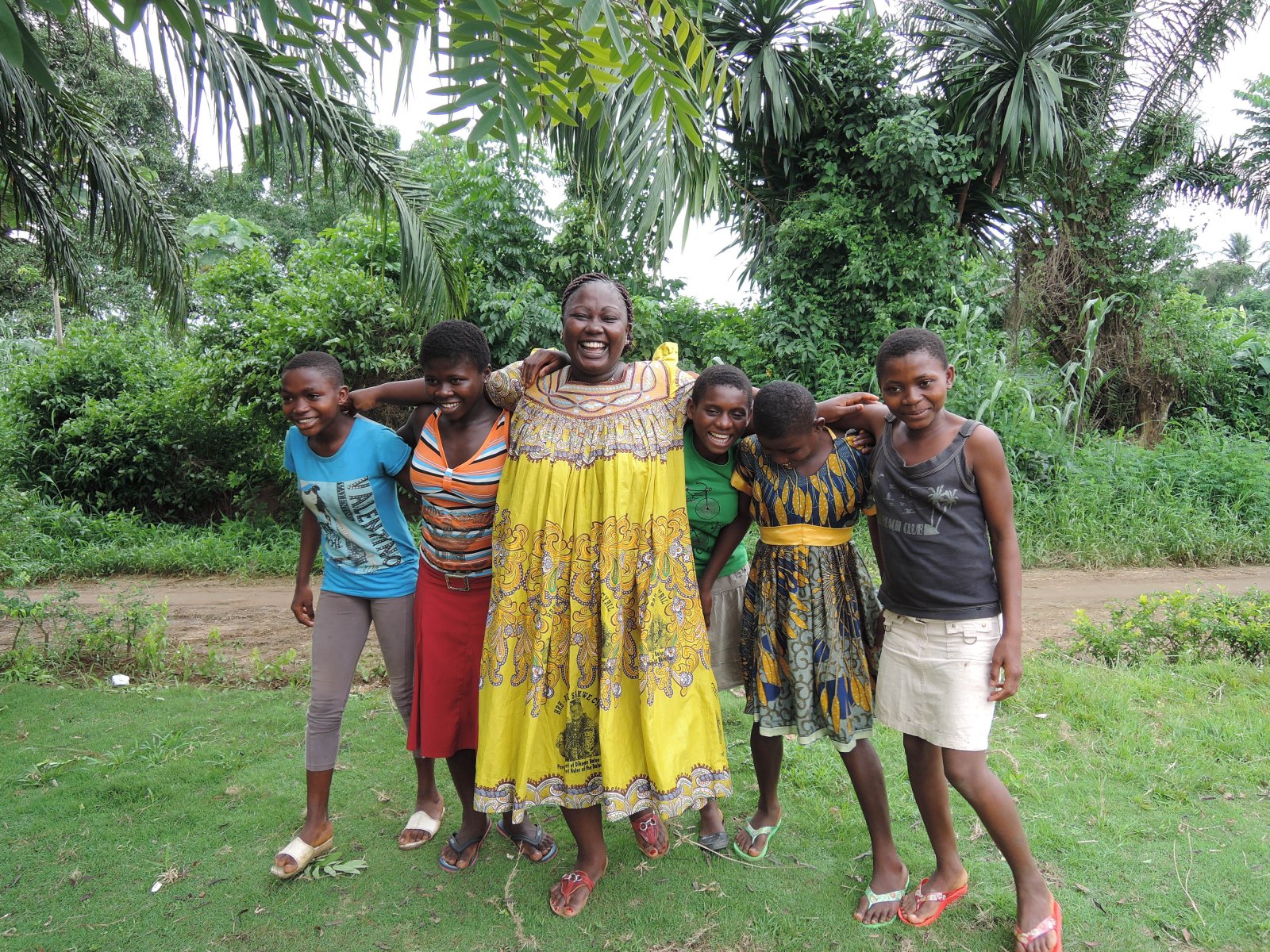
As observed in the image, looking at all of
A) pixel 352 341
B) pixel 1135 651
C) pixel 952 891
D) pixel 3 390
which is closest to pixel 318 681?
pixel 952 891

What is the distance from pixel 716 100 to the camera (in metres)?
2.50

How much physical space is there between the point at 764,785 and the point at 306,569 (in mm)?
1850

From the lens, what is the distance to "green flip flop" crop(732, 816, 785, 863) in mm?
2762

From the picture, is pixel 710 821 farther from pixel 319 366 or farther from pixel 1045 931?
pixel 319 366

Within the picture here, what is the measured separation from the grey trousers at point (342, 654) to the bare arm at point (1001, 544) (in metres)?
1.87

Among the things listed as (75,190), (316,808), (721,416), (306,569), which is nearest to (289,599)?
(75,190)

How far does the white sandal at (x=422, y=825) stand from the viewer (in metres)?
2.89

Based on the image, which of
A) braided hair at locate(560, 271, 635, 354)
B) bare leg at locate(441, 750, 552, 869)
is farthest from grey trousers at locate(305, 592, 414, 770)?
braided hair at locate(560, 271, 635, 354)

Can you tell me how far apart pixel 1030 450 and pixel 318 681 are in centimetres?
746

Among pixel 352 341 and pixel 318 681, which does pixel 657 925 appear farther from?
pixel 352 341

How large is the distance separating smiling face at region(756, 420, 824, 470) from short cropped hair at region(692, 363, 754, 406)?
14 cm

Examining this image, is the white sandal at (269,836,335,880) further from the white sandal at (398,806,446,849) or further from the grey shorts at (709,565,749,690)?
the grey shorts at (709,565,749,690)

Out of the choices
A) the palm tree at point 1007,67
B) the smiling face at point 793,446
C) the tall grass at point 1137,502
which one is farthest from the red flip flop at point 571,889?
the palm tree at point 1007,67

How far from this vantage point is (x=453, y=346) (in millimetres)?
2514
